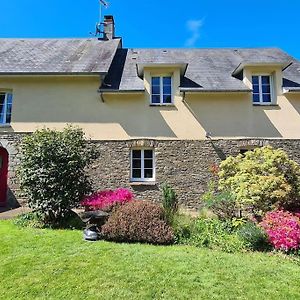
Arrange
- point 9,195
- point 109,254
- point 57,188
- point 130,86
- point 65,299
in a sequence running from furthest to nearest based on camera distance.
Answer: point 130,86 < point 9,195 < point 57,188 < point 109,254 < point 65,299

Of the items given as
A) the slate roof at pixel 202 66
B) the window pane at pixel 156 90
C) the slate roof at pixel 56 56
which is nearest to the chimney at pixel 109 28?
the slate roof at pixel 56 56

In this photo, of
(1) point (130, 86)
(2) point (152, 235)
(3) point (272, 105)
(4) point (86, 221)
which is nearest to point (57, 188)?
(4) point (86, 221)

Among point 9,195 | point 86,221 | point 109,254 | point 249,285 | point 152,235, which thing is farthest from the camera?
point 9,195

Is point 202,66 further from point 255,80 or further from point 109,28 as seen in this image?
point 109,28

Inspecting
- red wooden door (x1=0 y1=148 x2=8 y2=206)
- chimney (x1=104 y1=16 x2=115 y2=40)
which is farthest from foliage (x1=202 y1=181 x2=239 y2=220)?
chimney (x1=104 y1=16 x2=115 y2=40)

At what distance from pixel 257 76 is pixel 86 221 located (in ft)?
32.8

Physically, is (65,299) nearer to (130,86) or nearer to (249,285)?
(249,285)

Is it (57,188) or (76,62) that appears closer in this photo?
(57,188)

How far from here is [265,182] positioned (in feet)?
28.7

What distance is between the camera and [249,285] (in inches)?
203

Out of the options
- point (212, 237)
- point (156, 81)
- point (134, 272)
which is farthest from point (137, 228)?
point (156, 81)

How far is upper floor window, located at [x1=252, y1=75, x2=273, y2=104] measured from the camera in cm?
1324

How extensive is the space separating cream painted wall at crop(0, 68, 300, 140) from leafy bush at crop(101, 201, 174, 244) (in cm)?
564

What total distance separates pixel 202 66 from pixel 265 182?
804 centimetres
